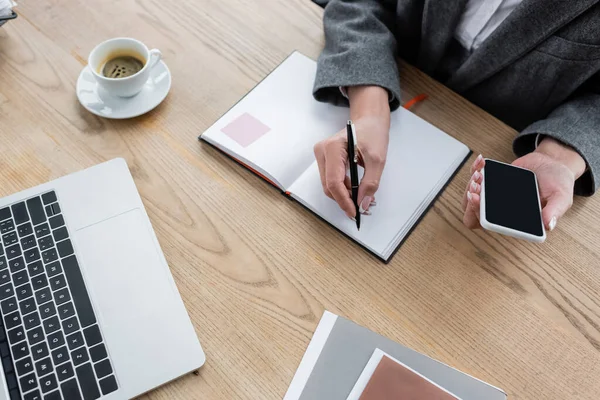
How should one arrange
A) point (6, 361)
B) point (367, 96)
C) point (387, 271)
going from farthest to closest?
point (367, 96) → point (387, 271) → point (6, 361)

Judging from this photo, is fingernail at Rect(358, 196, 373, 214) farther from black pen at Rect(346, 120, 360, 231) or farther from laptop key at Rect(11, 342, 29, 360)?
laptop key at Rect(11, 342, 29, 360)

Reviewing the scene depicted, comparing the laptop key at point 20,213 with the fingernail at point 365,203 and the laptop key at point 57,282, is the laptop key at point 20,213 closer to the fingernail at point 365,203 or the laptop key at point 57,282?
the laptop key at point 57,282

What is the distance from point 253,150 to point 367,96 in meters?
0.20

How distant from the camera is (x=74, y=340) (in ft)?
1.98

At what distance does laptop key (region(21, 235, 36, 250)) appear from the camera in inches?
25.8

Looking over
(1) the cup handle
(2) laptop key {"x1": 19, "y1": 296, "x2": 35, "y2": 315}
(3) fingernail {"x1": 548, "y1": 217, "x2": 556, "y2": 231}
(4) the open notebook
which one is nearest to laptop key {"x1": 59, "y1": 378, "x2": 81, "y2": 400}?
(2) laptop key {"x1": 19, "y1": 296, "x2": 35, "y2": 315}

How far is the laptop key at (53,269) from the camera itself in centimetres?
64

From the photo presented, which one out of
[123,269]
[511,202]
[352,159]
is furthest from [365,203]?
[123,269]

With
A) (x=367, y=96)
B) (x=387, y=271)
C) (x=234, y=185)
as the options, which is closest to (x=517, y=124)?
(x=367, y=96)

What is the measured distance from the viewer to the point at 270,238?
72cm

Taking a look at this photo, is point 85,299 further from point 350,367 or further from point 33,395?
point 350,367

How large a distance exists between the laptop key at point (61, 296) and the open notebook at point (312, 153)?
0.30 metres

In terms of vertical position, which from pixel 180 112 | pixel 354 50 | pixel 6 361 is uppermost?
pixel 354 50

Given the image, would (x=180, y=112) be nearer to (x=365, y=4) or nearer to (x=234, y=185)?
(x=234, y=185)
